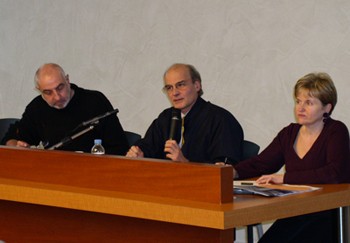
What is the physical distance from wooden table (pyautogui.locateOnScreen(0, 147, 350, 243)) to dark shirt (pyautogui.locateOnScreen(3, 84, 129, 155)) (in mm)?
1301

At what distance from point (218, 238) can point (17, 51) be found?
13.3ft

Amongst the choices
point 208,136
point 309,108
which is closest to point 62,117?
point 208,136

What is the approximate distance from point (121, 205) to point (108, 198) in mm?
67

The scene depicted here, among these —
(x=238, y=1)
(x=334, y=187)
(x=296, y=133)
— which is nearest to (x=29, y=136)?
(x=238, y=1)

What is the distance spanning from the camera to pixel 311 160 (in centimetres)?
359

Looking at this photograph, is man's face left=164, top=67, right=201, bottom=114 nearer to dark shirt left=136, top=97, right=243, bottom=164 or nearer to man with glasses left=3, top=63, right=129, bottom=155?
dark shirt left=136, top=97, right=243, bottom=164

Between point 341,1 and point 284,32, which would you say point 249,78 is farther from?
point 341,1

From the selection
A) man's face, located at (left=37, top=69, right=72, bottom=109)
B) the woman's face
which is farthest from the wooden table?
man's face, located at (left=37, top=69, right=72, bottom=109)

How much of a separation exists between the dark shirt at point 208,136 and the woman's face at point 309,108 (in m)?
0.63

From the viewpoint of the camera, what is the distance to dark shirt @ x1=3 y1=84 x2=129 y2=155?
467 cm

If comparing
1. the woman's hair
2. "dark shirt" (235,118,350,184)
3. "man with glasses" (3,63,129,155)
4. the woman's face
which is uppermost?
"man with glasses" (3,63,129,155)

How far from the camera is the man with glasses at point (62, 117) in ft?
15.3

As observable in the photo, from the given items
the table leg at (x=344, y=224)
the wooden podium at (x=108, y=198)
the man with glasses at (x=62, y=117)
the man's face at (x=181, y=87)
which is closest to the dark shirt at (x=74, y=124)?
the man with glasses at (x=62, y=117)

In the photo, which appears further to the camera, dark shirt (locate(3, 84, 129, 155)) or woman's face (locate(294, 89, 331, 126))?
dark shirt (locate(3, 84, 129, 155))
